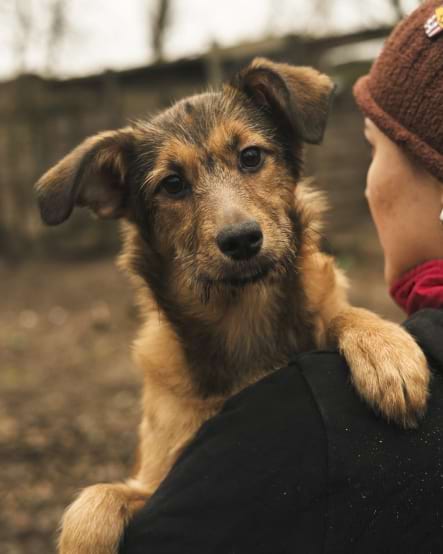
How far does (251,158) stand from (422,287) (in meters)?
1.22

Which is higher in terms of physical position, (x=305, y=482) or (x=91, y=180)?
(x=305, y=482)

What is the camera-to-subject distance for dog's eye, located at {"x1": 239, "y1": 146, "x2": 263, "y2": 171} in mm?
3121

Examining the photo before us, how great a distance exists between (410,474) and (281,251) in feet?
4.21

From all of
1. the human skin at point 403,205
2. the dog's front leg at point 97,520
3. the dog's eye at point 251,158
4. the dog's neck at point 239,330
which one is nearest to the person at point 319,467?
the human skin at point 403,205

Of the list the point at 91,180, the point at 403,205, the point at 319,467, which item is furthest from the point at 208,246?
the point at 319,467

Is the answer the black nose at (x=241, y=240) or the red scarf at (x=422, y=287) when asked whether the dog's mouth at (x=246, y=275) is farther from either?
the red scarf at (x=422, y=287)

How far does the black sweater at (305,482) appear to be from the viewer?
5.58ft

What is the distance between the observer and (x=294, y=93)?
9.46 feet

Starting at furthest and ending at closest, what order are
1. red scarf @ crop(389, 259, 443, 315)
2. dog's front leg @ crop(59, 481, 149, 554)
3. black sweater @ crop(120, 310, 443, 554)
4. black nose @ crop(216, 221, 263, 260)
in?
black nose @ crop(216, 221, 263, 260)
dog's front leg @ crop(59, 481, 149, 554)
red scarf @ crop(389, 259, 443, 315)
black sweater @ crop(120, 310, 443, 554)

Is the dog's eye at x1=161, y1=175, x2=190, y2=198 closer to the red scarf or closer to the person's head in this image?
the person's head

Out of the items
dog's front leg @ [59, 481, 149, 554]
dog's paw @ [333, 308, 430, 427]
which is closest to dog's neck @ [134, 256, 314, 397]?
dog's paw @ [333, 308, 430, 427]

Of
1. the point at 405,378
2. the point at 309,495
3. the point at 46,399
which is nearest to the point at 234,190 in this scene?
the point at 405,378

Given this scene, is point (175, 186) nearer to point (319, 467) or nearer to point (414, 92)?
point (414, 92)

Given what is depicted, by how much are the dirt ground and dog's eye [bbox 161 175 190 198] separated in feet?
9.80
